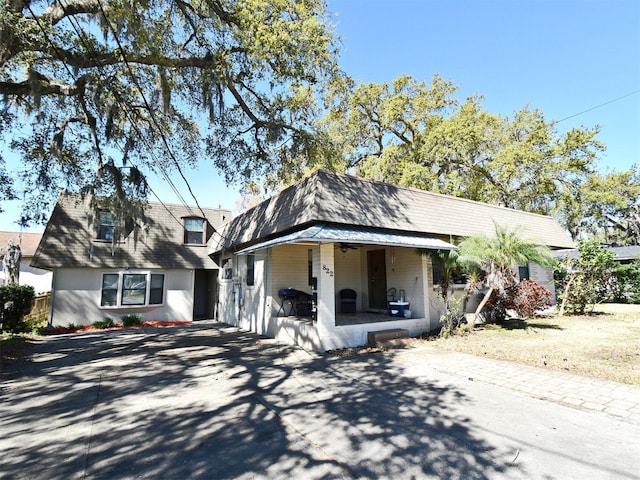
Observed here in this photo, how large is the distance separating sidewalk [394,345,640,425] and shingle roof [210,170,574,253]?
145 inches

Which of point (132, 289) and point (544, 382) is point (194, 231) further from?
point (544, 382)

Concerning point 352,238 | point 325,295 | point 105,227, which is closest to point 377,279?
point 325,295

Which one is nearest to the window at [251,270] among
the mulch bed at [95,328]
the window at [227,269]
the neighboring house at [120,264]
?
the window at [227,269]

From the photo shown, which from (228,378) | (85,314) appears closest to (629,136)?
(228,378)

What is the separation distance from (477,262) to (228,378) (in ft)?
22.2

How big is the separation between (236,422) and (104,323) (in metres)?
12.1

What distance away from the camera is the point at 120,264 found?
14070mm

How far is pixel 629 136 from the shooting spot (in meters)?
15.3

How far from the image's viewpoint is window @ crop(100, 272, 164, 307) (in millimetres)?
14039

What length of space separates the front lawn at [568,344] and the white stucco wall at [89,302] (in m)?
11.4

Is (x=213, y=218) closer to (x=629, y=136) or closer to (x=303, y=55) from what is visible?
(x=303, y=55)

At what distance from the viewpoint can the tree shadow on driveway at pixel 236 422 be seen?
10.00 ft

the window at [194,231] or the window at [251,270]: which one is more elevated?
the window at [194,231]

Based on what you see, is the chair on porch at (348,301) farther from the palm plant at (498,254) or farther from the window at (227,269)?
the window at (227,269)
